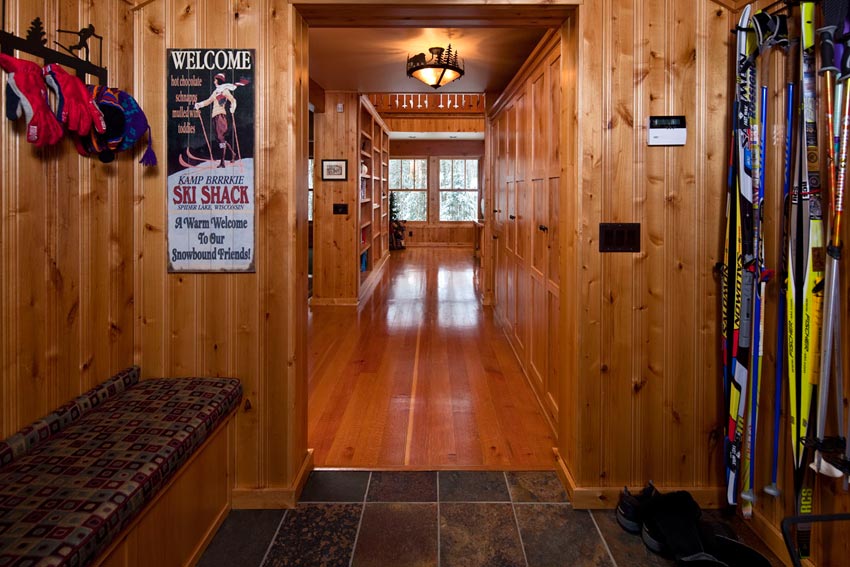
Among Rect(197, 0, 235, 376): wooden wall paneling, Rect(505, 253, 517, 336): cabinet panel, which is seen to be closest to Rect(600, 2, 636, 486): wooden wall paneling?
Rect(197, 0, 235, 376): wooden wall paneling

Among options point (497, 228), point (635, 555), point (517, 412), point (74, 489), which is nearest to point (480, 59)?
point (497, 228)

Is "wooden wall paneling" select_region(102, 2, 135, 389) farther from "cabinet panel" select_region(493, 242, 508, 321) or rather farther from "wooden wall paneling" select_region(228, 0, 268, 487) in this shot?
"cabinet panel" select_region(493, 242, 508, 321)

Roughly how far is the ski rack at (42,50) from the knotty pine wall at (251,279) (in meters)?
0.23

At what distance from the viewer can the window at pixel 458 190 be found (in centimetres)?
1529

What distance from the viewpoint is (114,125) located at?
7.43 feet

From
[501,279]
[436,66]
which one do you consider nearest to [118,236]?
[436,66]

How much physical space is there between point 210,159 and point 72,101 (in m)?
0.59

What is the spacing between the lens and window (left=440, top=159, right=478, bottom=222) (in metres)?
15.3

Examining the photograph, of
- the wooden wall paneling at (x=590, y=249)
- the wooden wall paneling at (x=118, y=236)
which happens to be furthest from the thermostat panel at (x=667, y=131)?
the wooden wall paneling at (x=118, y=236)

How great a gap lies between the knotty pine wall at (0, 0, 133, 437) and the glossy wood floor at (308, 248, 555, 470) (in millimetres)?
1221

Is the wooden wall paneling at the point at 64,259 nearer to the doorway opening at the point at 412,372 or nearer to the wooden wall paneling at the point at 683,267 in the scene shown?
the doorway opening at the point at 412,372

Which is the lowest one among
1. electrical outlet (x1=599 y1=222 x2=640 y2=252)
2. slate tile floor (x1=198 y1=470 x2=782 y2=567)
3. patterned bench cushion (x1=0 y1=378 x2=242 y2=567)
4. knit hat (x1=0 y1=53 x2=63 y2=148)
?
slate tile floor (x1=198 y1=470 x2=782 y2=567)

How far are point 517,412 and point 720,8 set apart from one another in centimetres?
233

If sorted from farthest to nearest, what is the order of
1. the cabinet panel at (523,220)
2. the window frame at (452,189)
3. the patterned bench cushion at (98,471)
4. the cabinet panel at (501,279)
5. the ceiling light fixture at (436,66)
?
1. the window frame at (452,189)
2. the cabinet panel at (501,279)
3. the ceiling light fixture at (436,66)
4. the cabinet panel at (523,220)
5. the patterned bench cushion at (98,471)
